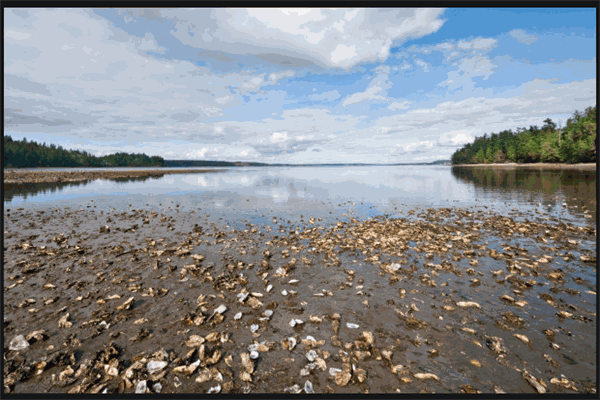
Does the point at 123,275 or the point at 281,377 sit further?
the point at 123,275

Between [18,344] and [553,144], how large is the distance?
548 ft

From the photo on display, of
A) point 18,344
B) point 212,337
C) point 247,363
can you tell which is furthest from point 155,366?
point 18,344

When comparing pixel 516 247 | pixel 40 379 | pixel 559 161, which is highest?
pixel 559 161

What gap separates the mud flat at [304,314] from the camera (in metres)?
6.23

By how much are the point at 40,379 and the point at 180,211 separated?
756 inches

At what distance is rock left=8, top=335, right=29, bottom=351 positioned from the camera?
7023 millimetres

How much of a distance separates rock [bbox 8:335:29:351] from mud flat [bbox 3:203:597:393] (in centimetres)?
3

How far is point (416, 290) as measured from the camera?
959 centimetres

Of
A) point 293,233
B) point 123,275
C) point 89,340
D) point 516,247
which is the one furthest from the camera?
point 293,233

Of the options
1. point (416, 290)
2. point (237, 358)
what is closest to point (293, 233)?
point (416, 290)

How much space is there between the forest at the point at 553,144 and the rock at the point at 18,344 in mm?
139534

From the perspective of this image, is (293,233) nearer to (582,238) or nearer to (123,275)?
(123,275)

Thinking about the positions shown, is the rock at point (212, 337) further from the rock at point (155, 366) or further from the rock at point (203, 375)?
the rock at point (155, 366)

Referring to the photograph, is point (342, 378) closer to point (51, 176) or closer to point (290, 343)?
point (290, 343)
